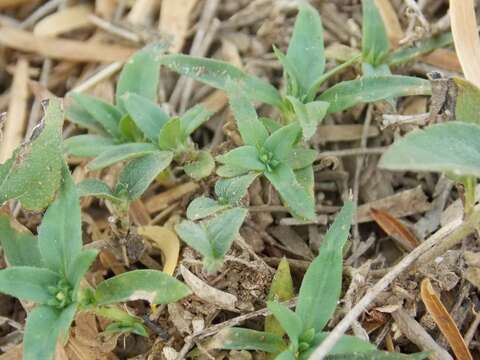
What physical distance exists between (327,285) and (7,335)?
737 mm

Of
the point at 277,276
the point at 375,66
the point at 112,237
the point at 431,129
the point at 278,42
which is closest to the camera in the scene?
the point at 431,129

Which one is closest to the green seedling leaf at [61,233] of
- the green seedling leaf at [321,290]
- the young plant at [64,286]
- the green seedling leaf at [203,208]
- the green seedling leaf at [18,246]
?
the young plant at [64,286]

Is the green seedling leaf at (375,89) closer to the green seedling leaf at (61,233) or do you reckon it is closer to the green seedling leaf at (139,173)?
the green seedling leaf at (139,173)

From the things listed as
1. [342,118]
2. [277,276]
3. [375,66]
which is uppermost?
[375,66]

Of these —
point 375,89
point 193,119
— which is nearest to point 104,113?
point 193,119

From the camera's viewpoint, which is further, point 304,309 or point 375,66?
point 375,66

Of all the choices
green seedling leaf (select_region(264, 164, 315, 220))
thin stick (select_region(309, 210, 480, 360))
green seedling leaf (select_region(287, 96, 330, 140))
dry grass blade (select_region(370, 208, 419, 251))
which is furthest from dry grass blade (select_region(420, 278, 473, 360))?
green seedling leaf (select_region(287, 96, 330, 140))

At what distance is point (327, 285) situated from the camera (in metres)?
1.29

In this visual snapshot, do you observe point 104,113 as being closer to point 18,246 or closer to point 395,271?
point 18,246

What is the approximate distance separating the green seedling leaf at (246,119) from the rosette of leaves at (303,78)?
0.08m

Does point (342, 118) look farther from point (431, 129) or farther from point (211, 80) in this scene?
point (431, 129)

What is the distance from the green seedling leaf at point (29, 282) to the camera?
1.26 metres

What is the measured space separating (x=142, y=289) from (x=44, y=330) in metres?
0.18

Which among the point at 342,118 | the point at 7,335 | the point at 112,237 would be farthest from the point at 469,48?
the point at 7,335
